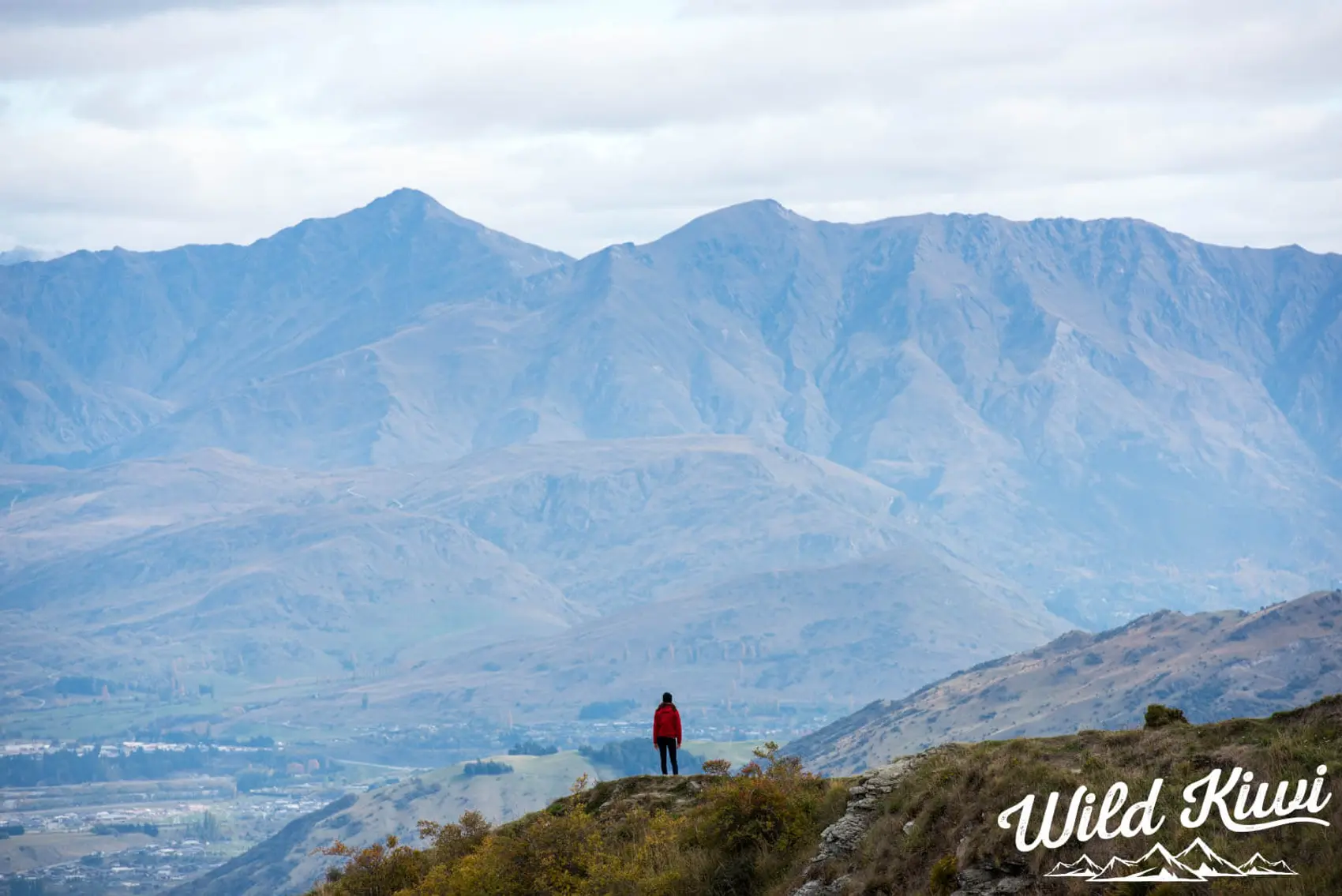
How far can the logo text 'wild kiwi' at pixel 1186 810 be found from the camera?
89.4ft

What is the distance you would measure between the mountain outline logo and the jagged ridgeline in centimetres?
3

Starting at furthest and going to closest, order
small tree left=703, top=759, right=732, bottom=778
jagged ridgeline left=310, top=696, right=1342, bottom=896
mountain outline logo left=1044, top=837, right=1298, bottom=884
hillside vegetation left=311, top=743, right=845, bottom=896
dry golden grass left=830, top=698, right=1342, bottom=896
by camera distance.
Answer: small tree left=703, top=759, right=732, bottom=778
hillside vegetation left=311, top=743, right=845, bottom=896
jagged ridgeline left=310, top=696, right=1342, bottom=896
dry golden grass left=830, top=698, right=1342, bottom=896
mountain outline logo left=1044, top=837, right=1298, bottom=884

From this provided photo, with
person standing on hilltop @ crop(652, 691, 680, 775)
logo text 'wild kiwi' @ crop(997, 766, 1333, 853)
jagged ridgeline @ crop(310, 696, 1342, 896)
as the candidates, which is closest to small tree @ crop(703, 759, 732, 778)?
jagged ridgeline @ crop(310, 696, 1342, 896)

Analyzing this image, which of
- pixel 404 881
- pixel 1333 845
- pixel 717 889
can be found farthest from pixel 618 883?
pixel 1333 845

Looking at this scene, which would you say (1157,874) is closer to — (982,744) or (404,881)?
(982,744)

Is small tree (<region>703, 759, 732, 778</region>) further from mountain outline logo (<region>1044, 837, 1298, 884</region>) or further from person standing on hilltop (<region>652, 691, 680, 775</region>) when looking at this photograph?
mountain outline logo (<region>1044, 837, 1298, 884</region>)

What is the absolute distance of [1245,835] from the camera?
27047 millimetres

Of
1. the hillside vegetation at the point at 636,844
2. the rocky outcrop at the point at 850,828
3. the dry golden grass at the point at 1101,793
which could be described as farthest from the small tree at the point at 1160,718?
the hillside vegetation at the point at 636,844

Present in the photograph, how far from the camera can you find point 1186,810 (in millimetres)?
28203

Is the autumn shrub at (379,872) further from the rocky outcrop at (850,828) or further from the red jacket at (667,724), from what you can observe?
the rocky outcrop at (850,828)

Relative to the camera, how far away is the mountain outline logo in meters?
26.2

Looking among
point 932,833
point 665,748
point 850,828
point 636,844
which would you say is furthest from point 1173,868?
point 665,748

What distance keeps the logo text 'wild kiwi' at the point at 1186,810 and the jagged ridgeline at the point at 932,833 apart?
9cm

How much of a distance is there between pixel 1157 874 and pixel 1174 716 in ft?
28.1
